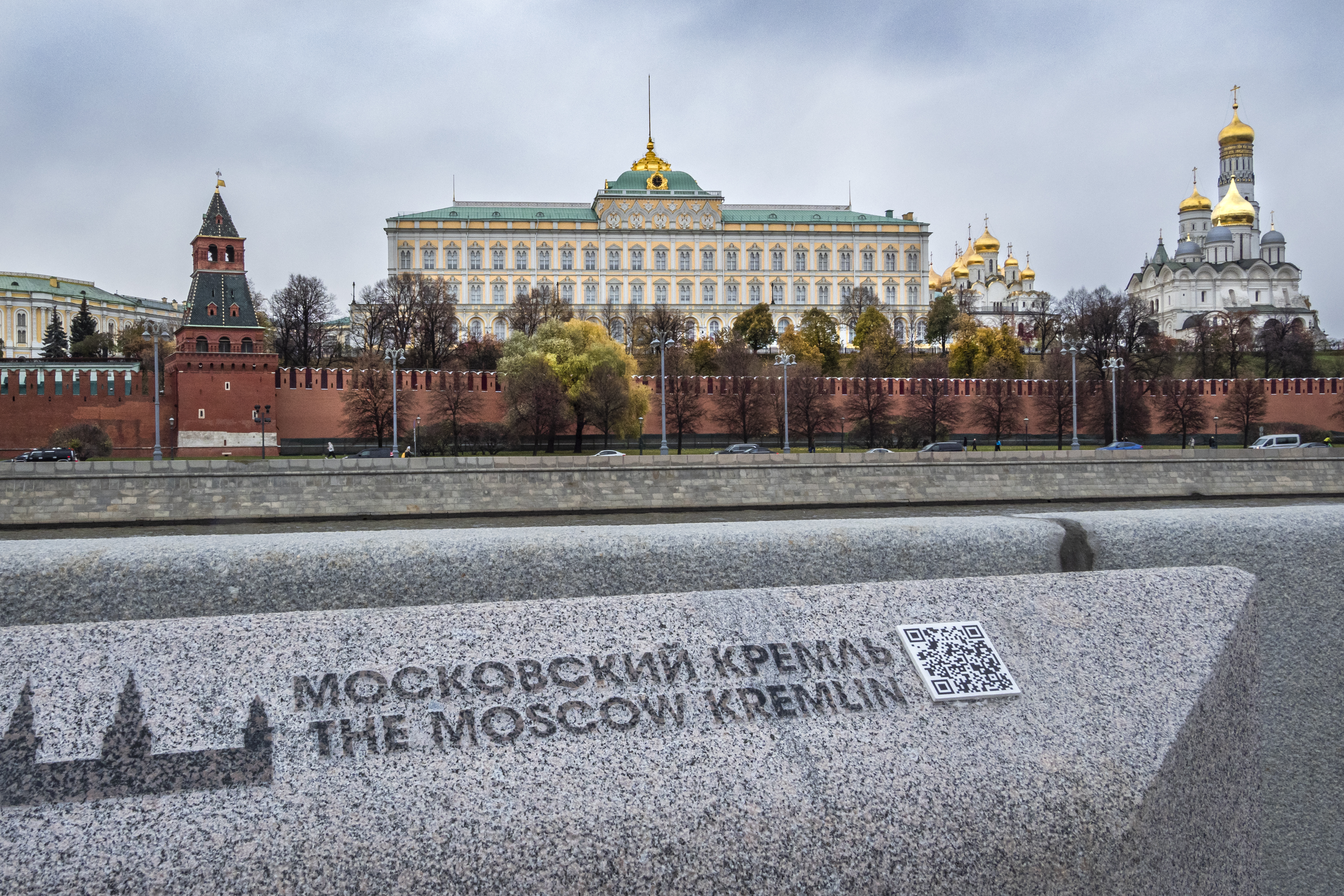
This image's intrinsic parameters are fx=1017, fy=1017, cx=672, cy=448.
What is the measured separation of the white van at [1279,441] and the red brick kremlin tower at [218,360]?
36.3 metres

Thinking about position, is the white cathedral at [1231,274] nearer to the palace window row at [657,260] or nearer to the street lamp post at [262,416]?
the palace window row at [657,260]

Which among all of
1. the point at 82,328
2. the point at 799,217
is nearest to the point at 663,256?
the point at 799,217

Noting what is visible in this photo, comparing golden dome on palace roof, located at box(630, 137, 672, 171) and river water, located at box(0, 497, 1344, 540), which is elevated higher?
golden dome on palace roof, located at box(630, 137, 672, 171)

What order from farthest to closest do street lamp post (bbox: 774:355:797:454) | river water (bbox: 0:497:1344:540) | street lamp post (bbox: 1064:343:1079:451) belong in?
street lamp post (bbox: 774:355:797:454) < street lamp post (bbox: 1064:343:1079:451) < river water (bbox: 0:497:1344:540)

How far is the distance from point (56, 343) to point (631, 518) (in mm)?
67475

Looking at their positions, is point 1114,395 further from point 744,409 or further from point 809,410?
point 744,409

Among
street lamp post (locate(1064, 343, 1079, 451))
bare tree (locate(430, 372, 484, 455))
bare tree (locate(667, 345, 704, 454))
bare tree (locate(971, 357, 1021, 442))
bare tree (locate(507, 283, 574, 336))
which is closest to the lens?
street lamp post (locate(1064, 343, 1079, 451))

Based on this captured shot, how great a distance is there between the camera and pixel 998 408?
157ft

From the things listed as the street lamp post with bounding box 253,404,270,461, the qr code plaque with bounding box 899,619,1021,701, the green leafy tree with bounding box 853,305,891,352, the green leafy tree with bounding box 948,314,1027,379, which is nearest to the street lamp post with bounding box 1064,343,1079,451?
the green leafy tree with bounding box 948,314,1027,379

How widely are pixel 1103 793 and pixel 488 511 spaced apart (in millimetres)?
17084

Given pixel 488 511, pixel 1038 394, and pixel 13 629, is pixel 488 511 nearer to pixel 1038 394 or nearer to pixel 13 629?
pixel 13 629

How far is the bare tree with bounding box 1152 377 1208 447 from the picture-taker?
157 ft

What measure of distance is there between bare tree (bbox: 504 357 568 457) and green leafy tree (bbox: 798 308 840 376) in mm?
19088

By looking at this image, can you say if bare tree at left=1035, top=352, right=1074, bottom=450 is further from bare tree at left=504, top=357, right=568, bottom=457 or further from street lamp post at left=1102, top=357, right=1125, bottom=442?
bare tree at left=504, top=357, right=568, bottom=457
